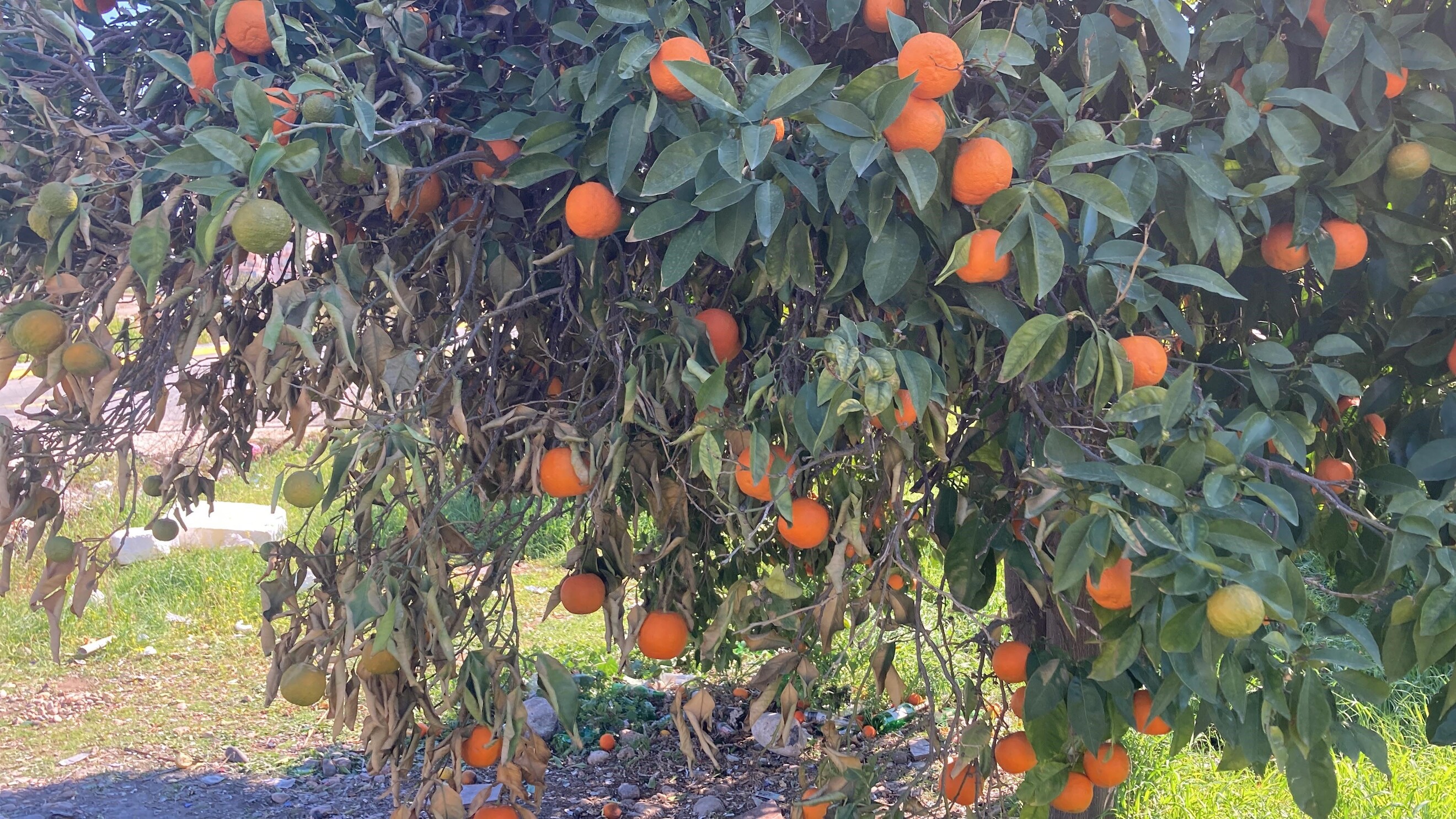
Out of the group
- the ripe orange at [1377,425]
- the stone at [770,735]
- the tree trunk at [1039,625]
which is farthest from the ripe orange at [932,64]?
the stone at [770,735]

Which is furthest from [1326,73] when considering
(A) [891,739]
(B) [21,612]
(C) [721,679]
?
(B) [21,612]

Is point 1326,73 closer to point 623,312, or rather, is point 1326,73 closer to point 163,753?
point 623,312

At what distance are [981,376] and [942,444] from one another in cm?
18

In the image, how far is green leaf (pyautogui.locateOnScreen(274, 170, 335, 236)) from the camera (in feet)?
3.59

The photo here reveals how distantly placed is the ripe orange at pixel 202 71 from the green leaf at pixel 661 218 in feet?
2.14

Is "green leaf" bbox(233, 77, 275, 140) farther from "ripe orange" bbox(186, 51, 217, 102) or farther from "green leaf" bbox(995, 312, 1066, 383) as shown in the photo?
"green leaf" bbox(995, 312, 1066, 383)

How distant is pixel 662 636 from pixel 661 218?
70 centimetres

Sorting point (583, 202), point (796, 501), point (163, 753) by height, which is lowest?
point (163, 753)

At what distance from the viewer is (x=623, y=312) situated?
58.6 inches

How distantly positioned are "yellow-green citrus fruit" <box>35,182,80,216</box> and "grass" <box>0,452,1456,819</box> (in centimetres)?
153

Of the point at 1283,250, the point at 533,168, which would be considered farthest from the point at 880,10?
the point at 1283,250

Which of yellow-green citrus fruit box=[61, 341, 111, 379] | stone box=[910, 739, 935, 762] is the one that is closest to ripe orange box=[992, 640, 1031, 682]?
yellow-green citrus fruit box=[61, 341, 111, 379]

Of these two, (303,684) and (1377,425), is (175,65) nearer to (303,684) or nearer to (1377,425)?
(303,684)

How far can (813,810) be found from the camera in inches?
62.4
